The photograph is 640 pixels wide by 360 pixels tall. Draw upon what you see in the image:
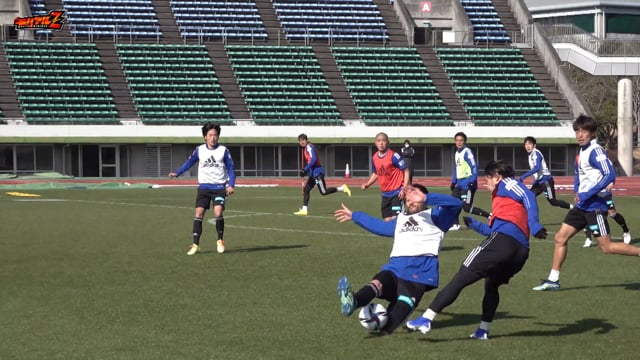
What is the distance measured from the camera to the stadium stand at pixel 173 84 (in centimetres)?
5734

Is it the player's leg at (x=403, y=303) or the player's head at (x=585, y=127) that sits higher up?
the player's head at (x=585, y=127)

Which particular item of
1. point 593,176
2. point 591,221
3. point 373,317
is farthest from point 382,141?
point 373,317

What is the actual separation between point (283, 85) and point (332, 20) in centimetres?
910

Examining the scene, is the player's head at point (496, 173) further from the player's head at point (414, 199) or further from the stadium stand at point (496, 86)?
the stadium stand at point (496, 86)

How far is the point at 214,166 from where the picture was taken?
18.6 metres

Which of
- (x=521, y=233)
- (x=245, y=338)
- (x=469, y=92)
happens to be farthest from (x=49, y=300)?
(x=469, y=92)

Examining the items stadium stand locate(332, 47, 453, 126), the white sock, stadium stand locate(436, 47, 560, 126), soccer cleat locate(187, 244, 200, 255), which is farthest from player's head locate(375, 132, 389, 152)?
stadium stand locate(436, 47, 560, 126)

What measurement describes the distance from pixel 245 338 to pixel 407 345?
157cm

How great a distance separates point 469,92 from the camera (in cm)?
6247

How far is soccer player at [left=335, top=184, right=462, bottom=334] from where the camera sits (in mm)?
10000

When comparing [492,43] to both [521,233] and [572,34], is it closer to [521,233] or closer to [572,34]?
[572,34]

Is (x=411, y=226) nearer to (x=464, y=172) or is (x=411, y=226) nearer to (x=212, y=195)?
(x=212, y=195)

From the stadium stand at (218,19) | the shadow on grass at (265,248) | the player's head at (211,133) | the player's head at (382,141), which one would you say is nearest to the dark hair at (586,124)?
the player's head at (382,141)

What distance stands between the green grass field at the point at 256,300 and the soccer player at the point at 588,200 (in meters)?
0.40
